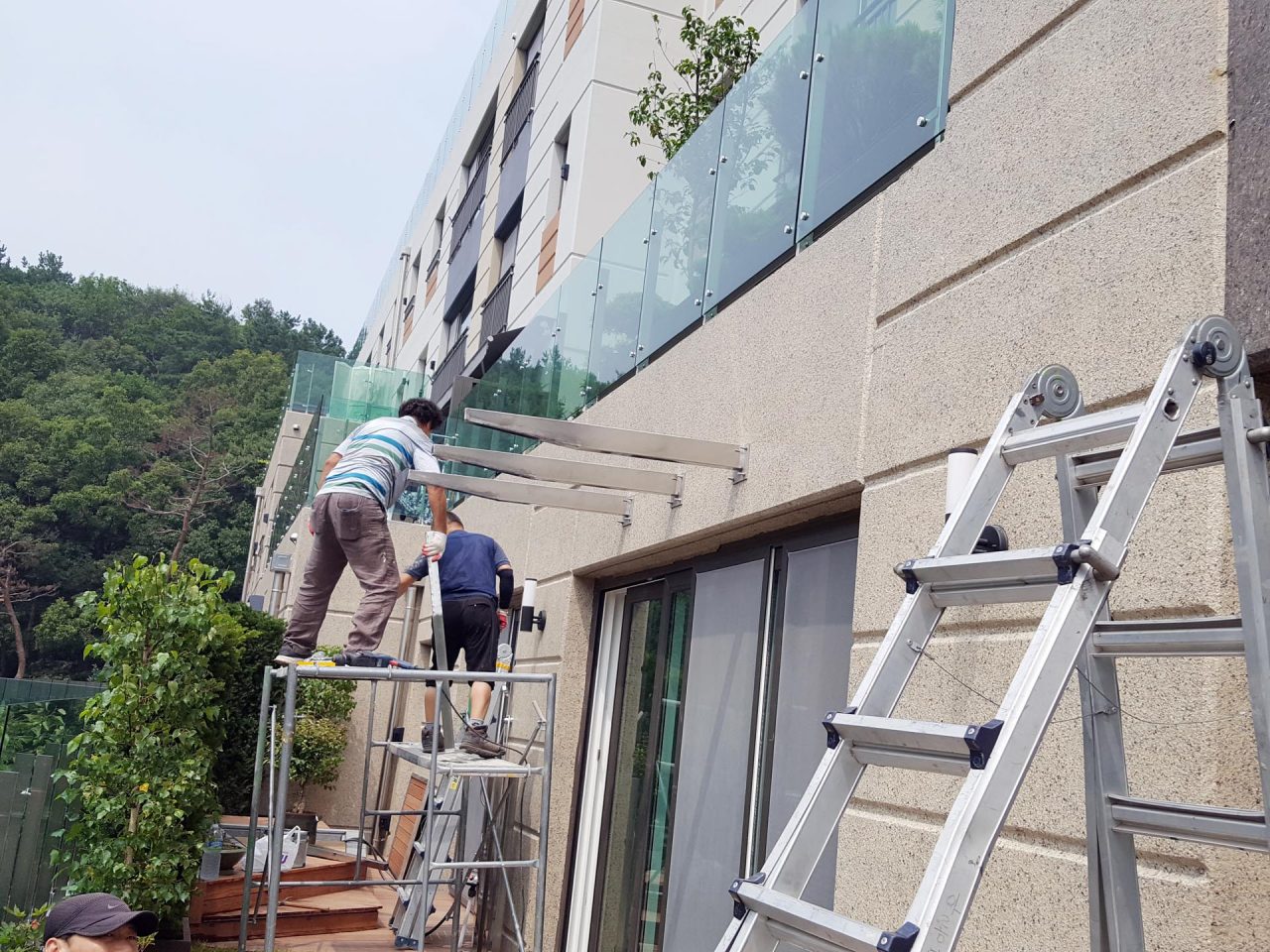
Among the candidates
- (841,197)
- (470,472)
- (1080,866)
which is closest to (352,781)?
(470,472)

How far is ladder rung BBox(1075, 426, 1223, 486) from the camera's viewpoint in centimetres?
218

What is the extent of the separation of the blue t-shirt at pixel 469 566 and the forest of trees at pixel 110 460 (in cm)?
4635

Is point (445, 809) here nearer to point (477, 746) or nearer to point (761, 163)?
point (477, 746)

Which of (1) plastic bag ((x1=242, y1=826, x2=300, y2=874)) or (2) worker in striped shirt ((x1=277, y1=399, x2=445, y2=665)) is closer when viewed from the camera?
(2) worker in striped shirt ((x1=277, y1=399, x2=445, y2=665))

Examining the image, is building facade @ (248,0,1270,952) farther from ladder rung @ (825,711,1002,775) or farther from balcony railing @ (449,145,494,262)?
balcony railing @ (449,145,494,262)

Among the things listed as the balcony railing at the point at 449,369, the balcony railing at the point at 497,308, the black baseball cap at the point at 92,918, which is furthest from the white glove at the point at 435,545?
the balcony railing at the point at 449,369

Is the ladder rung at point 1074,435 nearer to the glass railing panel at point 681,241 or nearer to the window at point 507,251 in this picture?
the glass railing panel at point 681,241

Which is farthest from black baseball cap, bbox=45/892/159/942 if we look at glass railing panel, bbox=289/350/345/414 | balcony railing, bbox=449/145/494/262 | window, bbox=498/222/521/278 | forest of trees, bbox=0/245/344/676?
forest of trees, bbox=0/245/344/676

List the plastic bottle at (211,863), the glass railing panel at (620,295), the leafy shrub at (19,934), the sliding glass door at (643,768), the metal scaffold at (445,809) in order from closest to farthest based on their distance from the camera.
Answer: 1. the leafy shrub at (19,934)
2. the metal scaffold at (445,809)
3. the sliding glass door at (643,768)
4. the glass railing panel at (620,295)
5. the plastic bottle at (211,863)

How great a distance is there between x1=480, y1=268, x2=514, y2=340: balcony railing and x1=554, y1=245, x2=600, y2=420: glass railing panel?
8447 millimetres

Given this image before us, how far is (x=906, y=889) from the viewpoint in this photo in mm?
3312

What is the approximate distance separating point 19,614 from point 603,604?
2125 inches

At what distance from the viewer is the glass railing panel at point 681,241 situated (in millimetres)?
5992

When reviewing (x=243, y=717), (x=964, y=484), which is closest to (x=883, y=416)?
(x=964, y=484)
